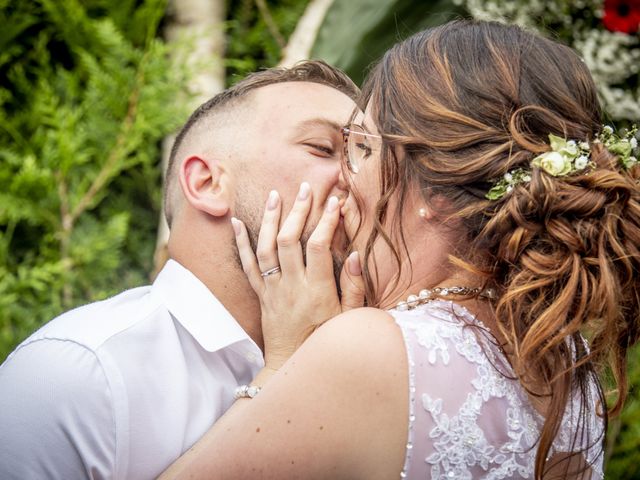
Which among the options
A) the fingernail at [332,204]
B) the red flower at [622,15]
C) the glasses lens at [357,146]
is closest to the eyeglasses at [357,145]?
the glasses lens at [357,146]

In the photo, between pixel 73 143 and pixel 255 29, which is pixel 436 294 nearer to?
pixel 73 143

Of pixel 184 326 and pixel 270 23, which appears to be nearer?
pixel 184 326

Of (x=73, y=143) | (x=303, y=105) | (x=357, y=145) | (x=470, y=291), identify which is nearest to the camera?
(x=470, y=291)

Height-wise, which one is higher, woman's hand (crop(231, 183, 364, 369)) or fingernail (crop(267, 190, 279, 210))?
fingernail (crop(267, 190, 279, 210))

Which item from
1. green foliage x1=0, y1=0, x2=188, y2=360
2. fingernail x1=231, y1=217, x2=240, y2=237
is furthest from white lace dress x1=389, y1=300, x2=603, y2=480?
green foliage x1=0, y1=0, x2=188, y2=360

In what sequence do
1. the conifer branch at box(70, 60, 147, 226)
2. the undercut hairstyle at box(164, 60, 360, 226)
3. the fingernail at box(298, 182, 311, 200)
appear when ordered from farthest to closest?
1. the conifer branch at box(70, 60, 147, 226)
2. the undercut hairstyle at box(164, 60, 360, 226)
3. the fingernail at box(298, 182, 311, 200)

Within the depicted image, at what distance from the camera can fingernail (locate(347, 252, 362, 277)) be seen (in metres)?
2.29

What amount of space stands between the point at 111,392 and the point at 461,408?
102 centimetres

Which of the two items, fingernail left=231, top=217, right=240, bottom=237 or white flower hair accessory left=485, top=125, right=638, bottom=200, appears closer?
white flower hair accessory left=485, top=125, right=638, bottom=200

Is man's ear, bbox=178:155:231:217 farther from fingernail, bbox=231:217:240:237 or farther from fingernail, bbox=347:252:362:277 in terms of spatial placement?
fingernail, bbox=347:252:362:277

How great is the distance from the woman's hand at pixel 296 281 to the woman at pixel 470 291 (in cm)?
20

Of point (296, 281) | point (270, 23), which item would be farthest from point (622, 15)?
point (296, 281)

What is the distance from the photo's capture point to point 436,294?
202 centimetres

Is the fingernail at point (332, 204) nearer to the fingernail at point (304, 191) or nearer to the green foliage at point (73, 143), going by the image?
the fingernail at point (304, 191)
